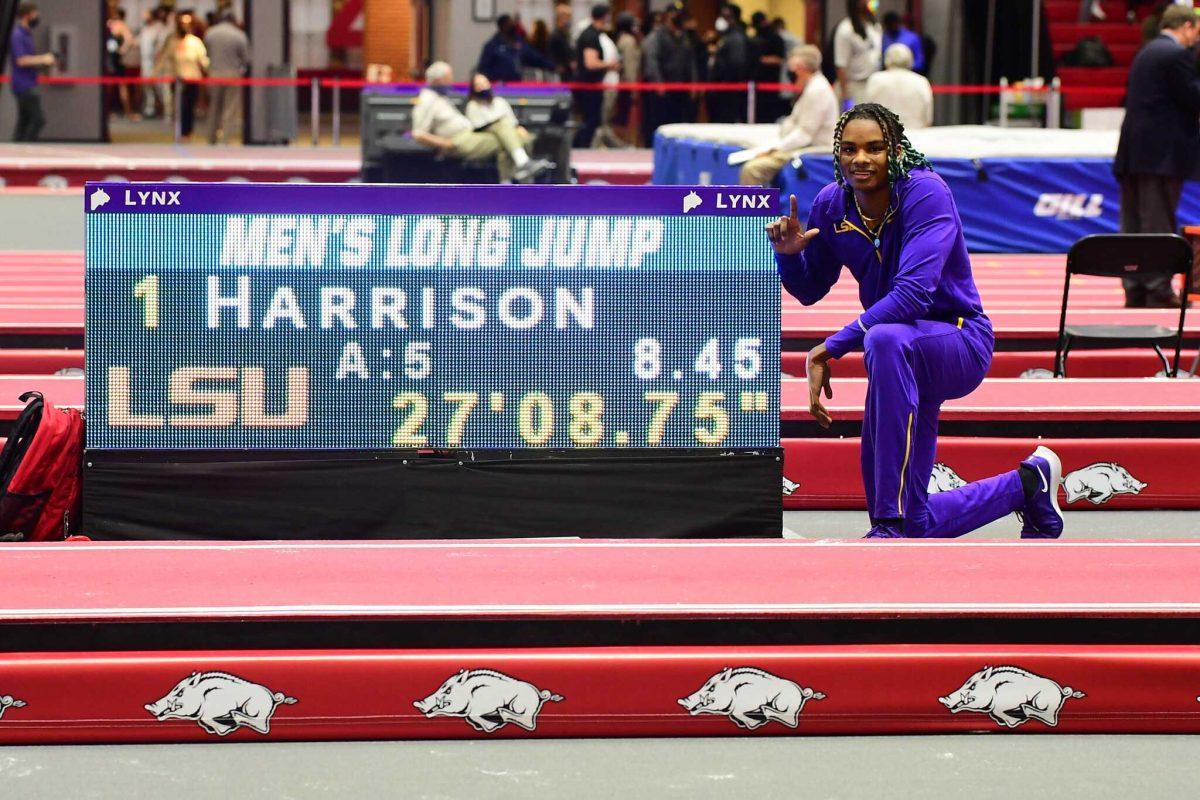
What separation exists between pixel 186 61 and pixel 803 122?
39.9ft

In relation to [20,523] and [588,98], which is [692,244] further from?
[588,98]

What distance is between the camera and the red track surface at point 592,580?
183 inches

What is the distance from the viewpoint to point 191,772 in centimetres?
436

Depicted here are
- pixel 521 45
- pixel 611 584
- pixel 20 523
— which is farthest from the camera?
pixel 521 45

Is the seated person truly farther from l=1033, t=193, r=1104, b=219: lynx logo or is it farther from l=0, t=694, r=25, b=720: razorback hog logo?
l=0, t=694, r=25, b=720: razorback hog logo

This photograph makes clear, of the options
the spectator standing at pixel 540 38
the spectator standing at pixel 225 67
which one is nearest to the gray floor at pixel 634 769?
the spectator standing at pixel 225 67

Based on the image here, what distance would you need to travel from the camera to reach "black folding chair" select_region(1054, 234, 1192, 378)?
8.62 meters

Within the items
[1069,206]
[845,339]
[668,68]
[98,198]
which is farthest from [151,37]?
[845,339]

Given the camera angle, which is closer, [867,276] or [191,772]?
[191,772]

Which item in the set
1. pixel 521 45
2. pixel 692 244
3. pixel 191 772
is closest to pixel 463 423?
pixel 692 244

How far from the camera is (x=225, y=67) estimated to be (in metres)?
24.3

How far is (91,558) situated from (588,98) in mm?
19493

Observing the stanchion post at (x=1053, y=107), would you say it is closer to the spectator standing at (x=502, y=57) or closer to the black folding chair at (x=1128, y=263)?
the spectator standing at (x=502, y=57)

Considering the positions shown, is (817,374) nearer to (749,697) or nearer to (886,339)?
(886,339)
